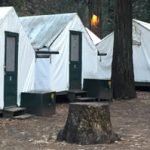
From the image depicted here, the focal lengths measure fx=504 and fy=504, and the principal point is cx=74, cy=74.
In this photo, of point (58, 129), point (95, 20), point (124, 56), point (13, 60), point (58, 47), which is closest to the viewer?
point (58, 129)

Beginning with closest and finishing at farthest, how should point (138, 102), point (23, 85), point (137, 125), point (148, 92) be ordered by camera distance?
point (137, 125)
point (23, 85)
point (138, 102)
point (148, 92)

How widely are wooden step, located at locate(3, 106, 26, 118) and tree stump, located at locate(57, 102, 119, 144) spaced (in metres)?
3.93

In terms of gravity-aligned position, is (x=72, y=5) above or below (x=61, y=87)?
above

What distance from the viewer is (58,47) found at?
17.0 meters

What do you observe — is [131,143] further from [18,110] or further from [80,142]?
[18,110]

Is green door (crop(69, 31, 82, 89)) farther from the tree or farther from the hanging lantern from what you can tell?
the hanging lantern

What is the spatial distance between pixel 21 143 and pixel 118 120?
394 cm

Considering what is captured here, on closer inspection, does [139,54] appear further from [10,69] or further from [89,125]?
[89,125]

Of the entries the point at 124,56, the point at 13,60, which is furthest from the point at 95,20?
the point at 13,60

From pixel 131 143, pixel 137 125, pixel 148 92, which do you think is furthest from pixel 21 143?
pixel 148 92

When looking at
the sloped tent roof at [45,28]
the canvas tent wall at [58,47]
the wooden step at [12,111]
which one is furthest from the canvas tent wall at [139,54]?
the wooden step at [12,111]

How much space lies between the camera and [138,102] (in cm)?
1694

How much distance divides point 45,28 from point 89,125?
913 cm

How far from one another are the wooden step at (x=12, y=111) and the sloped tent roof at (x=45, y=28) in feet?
12.3
